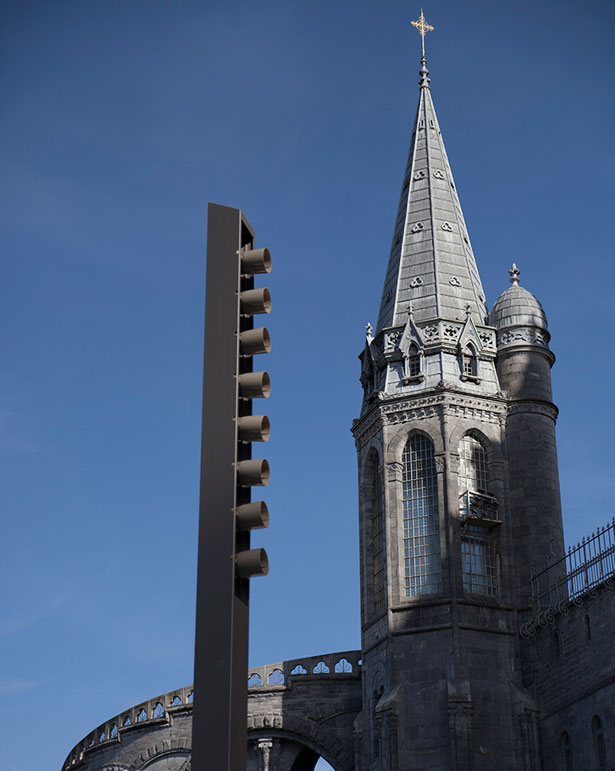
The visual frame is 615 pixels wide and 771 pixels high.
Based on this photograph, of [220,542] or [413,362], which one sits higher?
[413,362]

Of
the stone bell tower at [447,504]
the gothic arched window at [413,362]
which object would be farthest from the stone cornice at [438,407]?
the gothic arched window at [413,362]

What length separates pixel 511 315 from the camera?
49219 millimetres

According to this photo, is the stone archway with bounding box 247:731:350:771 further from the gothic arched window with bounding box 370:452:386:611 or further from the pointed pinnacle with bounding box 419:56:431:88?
the pointed pinnacle with bounding box 419:56:431:88

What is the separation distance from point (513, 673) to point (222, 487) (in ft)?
115

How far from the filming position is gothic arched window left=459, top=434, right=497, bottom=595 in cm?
4478

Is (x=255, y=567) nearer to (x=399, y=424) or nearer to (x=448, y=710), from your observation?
(x=448, y=710)

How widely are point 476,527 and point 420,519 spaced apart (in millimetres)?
2114

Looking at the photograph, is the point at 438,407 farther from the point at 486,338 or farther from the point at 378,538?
the point at 378,538

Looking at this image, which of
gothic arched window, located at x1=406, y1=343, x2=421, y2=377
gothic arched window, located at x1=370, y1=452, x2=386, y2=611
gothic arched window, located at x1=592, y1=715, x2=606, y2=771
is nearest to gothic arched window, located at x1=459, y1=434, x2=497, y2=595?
gothic arched window, located at x1=370, y1=452, x2=386, y2=611

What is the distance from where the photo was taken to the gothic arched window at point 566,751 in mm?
40225

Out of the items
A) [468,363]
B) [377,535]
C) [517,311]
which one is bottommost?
[377,535]

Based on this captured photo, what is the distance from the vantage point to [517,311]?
49188mm

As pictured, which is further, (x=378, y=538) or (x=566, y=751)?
(x=378, y=538)

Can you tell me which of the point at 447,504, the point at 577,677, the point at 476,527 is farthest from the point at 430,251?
the point at 577,677
